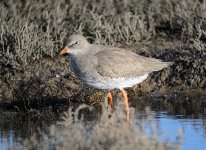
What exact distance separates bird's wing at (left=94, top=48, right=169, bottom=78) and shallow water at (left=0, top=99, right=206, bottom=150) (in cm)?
60

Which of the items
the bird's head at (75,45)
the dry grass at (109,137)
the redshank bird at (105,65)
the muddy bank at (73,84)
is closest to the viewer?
the dry grass at (109,137)

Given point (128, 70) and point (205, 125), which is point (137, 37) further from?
point (205, 125)

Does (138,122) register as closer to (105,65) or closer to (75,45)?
(105,65)

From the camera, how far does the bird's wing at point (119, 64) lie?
31.3ft

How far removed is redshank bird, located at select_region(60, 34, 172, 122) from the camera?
9531 millimetres

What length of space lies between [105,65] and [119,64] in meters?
0.25

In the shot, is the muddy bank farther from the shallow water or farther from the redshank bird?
the redshank bird

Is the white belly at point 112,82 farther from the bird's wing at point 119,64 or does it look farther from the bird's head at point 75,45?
the bird's head at point 75,45

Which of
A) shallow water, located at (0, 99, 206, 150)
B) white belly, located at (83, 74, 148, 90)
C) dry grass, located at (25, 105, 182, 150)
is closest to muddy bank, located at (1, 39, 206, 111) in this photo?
shallow water, located at (0, 99, 206, 150)

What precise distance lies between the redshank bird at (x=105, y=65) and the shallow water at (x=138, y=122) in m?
0.49

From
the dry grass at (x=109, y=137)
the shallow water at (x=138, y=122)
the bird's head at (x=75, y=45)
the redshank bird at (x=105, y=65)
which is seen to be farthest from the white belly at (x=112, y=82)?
the dry grass at (x=109, y=137)

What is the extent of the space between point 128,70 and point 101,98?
3.05 feet

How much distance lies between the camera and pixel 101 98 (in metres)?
10.4

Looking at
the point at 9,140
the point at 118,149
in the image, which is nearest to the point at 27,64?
the point at 9,140
